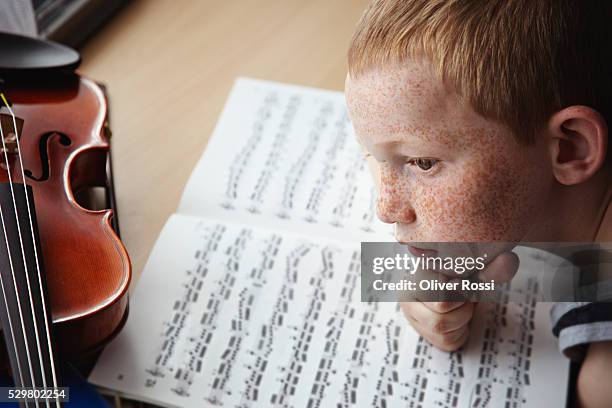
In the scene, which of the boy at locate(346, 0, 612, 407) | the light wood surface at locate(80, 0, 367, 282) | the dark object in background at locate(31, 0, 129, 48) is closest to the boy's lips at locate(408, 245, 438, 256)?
the boy at locate(346, 0, 612, 407)

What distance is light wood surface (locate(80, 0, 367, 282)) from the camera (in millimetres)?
886

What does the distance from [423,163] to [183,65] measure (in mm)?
491

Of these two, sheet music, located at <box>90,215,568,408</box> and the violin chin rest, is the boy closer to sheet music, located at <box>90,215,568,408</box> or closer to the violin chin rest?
sheet music, located at <box>90,215,568,408</box>

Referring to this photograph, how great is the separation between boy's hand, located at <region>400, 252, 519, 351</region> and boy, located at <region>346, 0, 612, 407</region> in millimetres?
72

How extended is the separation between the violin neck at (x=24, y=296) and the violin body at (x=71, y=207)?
0.04ft

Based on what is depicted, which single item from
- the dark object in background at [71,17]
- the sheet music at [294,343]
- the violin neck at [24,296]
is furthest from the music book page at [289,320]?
the dark object in background at [71,17]

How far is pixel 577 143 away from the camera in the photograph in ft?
1.86

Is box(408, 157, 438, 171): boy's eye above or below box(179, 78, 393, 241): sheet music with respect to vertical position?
above

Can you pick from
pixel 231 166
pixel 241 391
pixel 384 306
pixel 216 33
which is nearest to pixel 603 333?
pixel 384 306

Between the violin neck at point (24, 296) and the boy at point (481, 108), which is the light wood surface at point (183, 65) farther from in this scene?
the boy at point (481, 108)

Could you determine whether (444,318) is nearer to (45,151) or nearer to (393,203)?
(393,203)

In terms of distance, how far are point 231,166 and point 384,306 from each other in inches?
9.6

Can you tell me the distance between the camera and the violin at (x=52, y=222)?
60 centimetres

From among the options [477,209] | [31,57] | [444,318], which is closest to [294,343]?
[444,318]
